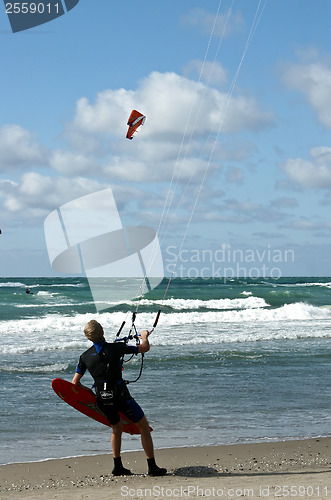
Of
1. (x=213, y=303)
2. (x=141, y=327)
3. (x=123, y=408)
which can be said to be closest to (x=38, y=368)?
(x=123, y=408)

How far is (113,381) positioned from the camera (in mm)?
5180

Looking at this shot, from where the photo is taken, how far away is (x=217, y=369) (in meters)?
11.5

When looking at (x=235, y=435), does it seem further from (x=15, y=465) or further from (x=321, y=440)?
(x=15, y=465)

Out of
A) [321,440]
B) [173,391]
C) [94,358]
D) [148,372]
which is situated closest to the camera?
[94,358]

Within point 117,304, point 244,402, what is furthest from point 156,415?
point 117,304

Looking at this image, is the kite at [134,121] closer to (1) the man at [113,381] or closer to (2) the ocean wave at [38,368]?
(2) the ocean wave at [38,368]

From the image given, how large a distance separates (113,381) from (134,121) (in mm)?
7034

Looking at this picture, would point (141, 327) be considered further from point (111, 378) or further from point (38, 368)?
point (111, 378)

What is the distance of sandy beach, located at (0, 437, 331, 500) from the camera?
457 centimetres

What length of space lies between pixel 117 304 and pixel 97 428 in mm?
28250

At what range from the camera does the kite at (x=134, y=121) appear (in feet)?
36.1

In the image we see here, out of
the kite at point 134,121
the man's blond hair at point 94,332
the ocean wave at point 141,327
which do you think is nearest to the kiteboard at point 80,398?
the man's blond hair at point 94,332

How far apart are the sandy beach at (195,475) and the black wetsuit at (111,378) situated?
0.63 meters

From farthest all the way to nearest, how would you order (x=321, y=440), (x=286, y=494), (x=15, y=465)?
(x=321, y=440), (x=15, y=465), (x=286, y=494)
